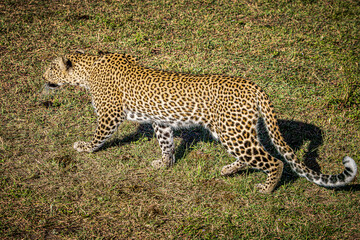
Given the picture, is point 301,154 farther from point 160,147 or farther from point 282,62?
point 282,62

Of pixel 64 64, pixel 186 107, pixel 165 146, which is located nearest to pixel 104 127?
pixel 165 146

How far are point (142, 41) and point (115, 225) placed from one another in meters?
6.59

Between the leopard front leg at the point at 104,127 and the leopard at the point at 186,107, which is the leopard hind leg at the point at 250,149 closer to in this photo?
the leopard at the point at 186,107

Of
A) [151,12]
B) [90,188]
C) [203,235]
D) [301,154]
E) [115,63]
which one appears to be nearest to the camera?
[203,235]

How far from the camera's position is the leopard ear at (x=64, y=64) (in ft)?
22.8

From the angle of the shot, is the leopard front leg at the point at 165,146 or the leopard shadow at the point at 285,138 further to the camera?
the leopard shadow at the point at 285,138

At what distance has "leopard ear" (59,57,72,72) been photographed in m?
6.95

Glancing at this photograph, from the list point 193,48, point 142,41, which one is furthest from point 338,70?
point 142,41

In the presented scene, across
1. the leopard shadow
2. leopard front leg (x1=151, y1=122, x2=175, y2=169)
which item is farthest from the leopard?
the leopard shadow

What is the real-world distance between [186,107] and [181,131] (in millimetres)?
2074

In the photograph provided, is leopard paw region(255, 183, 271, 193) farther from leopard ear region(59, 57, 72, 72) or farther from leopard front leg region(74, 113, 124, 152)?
leopard ear region(59, 57, 72, 72)

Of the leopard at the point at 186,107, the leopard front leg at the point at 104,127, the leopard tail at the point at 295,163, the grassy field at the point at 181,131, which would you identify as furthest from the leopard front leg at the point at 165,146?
the leopard tail at the point at 295,163

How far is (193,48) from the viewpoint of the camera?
1080 cm

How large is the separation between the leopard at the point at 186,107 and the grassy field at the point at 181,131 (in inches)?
18.2
